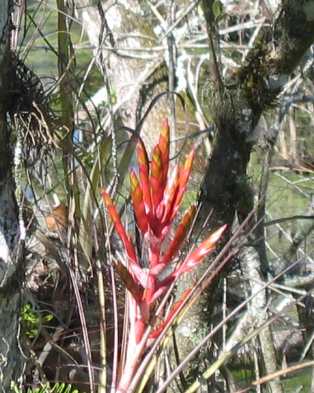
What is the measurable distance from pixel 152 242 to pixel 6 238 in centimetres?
25

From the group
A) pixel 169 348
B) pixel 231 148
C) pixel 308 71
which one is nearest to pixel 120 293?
pixel 169 348

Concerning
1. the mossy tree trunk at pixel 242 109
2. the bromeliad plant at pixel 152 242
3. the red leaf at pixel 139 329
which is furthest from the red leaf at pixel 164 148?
the mossy tree trunk at pixel 242 109

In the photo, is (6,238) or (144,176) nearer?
(144,176)

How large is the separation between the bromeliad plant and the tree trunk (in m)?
0.19

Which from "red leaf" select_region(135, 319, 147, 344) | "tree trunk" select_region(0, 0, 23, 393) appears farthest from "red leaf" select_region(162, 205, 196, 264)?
"tree trunk" select_region(0, 0, 23, 393)

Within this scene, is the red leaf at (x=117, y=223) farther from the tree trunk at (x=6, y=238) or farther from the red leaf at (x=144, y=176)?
the tree trunk at (x=6, y=238)

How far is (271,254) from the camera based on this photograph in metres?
3.18

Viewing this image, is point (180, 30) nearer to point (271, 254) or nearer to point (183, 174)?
point (271, 254)

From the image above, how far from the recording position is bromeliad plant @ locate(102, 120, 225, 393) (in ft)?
4.15

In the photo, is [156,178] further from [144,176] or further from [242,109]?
[242,109]

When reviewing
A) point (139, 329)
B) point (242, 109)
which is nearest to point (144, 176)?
point (139, 329)

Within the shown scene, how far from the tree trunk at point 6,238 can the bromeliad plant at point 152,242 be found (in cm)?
19

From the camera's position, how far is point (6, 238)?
142 centimetres

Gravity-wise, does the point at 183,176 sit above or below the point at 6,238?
above
